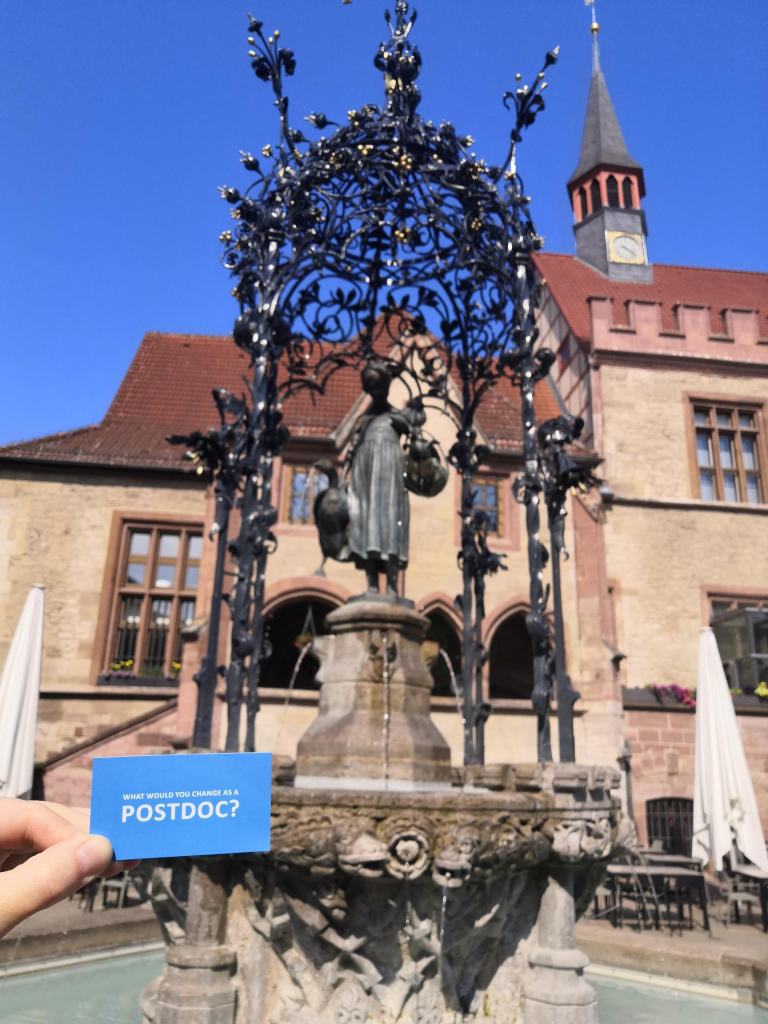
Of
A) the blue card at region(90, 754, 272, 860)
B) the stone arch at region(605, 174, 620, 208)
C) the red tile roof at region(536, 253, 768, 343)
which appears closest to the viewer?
the blue card at region(90, 754, 272, 860)

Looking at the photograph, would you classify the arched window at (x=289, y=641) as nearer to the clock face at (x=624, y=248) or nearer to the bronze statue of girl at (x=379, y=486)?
the bronze statue of girl at (x=379, y=486)

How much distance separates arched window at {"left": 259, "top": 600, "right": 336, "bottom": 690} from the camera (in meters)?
16.6

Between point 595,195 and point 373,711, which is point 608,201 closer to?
point 595,195

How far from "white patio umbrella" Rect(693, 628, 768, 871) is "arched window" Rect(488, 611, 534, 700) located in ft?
26.0

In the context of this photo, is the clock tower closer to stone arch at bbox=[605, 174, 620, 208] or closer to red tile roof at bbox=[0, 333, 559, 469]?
stone arch at bbox=[605, 174, 620, 208]

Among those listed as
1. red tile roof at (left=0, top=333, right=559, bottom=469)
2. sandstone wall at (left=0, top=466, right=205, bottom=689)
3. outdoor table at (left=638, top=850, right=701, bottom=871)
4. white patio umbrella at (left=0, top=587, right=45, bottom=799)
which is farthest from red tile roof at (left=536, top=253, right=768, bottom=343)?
white patio umbrella at (left=0, top=587, right=45, bottom=799)

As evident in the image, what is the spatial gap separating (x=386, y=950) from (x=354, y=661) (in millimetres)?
2044

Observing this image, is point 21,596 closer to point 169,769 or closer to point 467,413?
point 467,413

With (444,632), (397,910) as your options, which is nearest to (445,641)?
(444,632)

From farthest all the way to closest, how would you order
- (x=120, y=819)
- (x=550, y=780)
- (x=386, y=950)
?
(x=550, y=780) < (x=386, y=950) < (x=120, y=819)

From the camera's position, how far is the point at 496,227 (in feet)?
23.0

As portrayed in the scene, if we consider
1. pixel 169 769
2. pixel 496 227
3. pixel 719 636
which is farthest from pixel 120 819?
pixel 719 636

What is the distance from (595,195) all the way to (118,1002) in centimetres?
2676

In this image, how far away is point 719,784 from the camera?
29.3 feet
